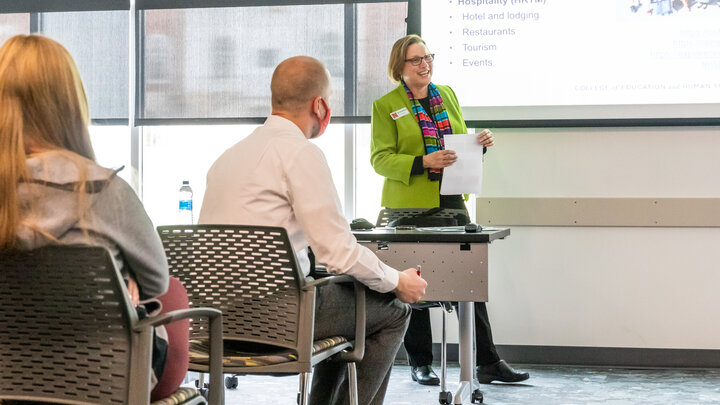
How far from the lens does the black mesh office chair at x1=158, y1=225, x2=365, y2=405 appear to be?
6.93 feet

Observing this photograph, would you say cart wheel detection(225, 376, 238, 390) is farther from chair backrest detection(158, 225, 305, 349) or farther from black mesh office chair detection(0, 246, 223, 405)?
black mesh office chair detection(0, 246, 223, 405)

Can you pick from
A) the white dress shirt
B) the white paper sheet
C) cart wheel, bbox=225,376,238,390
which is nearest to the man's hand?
the white dress shirt

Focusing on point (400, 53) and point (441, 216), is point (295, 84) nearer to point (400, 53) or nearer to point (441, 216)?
point (441, 216)

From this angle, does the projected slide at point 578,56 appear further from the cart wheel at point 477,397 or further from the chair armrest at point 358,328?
the chair armrest at point 358,328

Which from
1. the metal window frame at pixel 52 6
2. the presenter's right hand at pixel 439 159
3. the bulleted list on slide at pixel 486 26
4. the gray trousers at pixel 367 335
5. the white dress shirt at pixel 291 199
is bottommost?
the gray trousers at pixel 367 335

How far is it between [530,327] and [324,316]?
260 cm

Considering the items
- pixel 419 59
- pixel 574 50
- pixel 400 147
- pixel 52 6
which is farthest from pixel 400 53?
pixel 52 6

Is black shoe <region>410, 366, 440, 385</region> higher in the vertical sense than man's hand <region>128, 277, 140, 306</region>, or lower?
lower

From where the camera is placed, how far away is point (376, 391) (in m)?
2.53

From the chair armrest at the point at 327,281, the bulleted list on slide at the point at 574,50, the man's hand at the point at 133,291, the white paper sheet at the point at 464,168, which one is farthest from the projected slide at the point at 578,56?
the man's hand at the point at 133,291

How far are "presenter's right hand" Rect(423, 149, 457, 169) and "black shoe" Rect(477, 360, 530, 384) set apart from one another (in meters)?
1.04

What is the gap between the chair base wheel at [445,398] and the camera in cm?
364

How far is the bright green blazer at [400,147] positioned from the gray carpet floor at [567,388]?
909mm

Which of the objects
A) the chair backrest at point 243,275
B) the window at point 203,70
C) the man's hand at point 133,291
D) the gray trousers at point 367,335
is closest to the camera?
the man's hand at point 133,291
